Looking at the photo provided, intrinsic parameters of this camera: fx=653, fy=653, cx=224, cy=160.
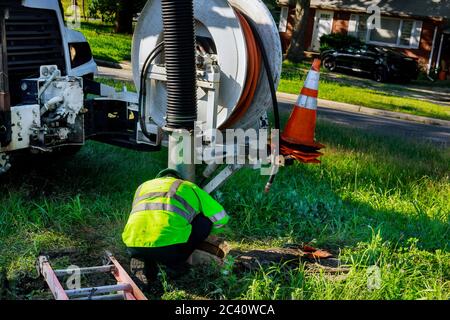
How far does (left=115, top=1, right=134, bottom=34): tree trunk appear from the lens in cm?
3074

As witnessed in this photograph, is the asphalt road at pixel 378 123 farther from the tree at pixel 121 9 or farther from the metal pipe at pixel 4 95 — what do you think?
the tree at pixel 121 9

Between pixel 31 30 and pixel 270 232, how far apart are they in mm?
2825

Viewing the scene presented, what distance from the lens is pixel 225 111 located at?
17.9 feet

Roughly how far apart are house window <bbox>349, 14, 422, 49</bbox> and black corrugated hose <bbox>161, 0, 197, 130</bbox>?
31060 mm

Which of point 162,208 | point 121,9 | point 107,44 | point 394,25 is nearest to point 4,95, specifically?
point 162,208

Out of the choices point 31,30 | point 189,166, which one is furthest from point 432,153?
point 31,30

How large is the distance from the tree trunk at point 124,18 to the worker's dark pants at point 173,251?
90.2 ft

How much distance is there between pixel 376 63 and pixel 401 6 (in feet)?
27.3

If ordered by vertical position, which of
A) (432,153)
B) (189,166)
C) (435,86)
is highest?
(189,166)

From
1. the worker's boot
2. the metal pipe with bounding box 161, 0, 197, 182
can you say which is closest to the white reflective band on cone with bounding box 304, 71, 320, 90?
the metal pipe with bounding box 161, 0, 197, 182

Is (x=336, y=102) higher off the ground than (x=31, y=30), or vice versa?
(x=31, y=30)

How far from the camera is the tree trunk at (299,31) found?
91.0ft

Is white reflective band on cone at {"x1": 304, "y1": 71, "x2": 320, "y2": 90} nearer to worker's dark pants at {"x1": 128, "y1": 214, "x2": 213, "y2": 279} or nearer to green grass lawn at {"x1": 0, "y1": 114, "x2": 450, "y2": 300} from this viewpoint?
green grass lawn at {"x1": 0, "y1": 114, "x2": 450, "y2": 300}
